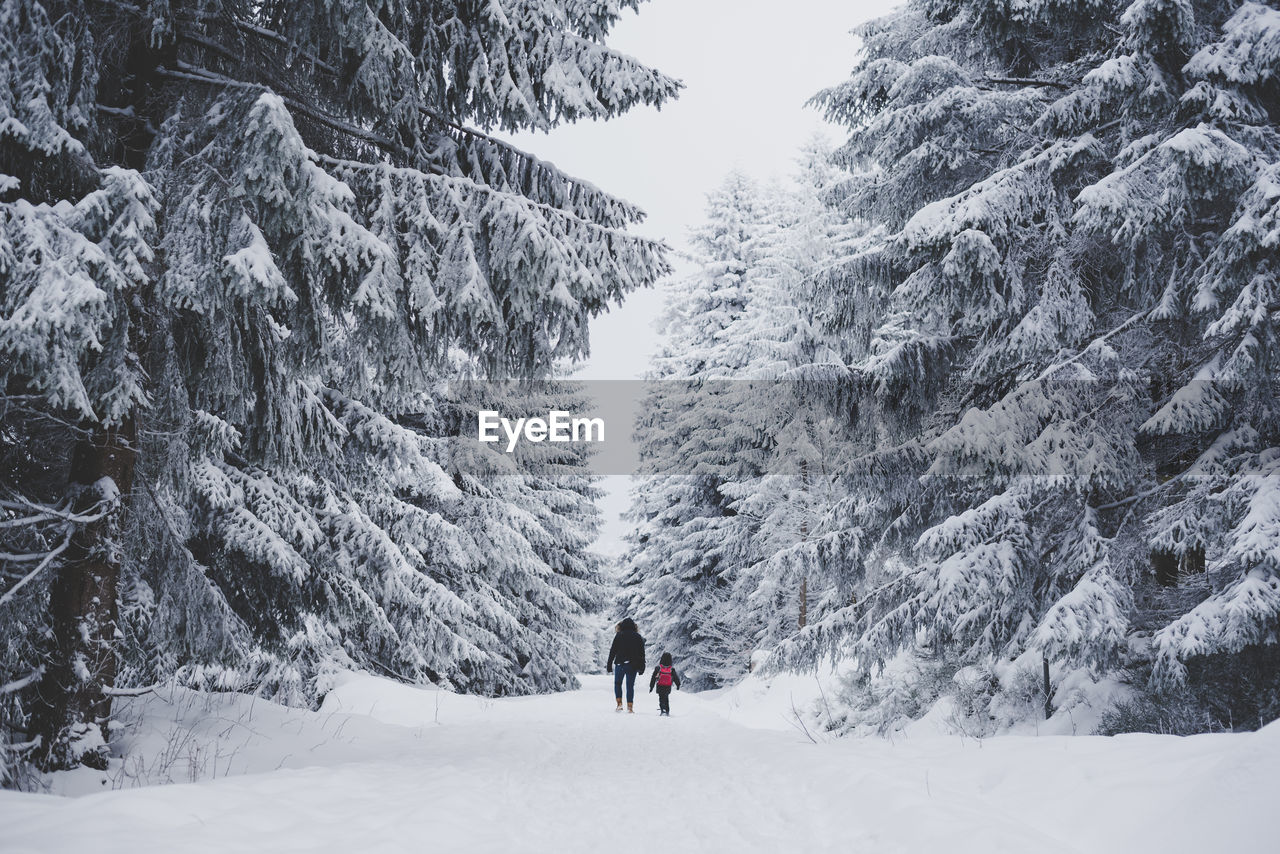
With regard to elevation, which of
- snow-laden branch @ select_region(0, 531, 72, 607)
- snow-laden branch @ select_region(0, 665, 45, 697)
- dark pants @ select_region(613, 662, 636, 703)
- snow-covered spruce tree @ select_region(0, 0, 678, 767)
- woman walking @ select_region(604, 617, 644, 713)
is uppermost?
snow-covered spruce tree @ select_region(0, 0, 678, 767)

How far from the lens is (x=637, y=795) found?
5.08 metres

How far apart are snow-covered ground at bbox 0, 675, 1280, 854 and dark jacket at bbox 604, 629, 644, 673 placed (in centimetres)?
528

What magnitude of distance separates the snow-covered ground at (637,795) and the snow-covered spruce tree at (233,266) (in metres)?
0.83

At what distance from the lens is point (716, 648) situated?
22938 millimetres

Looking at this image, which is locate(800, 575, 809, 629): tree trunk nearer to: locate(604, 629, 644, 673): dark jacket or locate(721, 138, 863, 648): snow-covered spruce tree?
locate(721, 138, 863, 648): snow-covered spruce tree

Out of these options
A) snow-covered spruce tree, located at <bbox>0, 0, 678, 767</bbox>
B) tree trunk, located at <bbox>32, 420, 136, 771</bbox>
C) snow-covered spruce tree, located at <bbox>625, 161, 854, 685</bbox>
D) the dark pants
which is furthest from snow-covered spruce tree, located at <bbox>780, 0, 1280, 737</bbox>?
snow-covered spruce tree, located at <bbox>625, 161, 854, 685</bbox>

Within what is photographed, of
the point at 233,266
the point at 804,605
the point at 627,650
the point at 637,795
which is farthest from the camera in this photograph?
the point at 804,605

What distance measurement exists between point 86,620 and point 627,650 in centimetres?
863

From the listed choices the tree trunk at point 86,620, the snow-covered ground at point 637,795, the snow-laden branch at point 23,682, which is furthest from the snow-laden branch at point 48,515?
the snow-covered ground at point 637,795

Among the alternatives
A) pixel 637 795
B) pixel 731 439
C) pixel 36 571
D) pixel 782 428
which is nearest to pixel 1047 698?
pixel 637 795

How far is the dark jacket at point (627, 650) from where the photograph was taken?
40.9 feet

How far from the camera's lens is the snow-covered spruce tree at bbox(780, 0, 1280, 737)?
5789mm

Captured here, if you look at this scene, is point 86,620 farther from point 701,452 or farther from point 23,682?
A: point 701,452

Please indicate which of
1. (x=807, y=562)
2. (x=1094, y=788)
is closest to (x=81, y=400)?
(x=1094, y=788)
